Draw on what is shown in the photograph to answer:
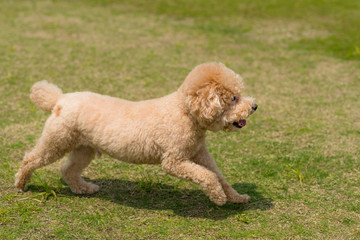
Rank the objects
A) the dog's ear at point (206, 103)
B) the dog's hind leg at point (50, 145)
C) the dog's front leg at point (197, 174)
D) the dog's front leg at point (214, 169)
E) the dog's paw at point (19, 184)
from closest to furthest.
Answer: the dog's ear at point (206, 103), the dog's front leg at point (197, 174), the dog's hind leg at point (50, 145), the dog's front leg at point (214, 169), the dog's paw at point (19, 184)

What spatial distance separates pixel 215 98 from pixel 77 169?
4.58 ft

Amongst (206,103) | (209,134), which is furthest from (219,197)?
(209,134)

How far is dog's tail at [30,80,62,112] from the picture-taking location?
352 centimetres

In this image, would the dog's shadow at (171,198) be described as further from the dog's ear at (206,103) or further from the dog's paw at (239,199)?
the dog's ear at (206,103)

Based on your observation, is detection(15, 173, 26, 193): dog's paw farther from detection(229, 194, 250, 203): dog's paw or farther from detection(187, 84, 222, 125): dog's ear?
detection(229, 194, 250, 203): dog's paw

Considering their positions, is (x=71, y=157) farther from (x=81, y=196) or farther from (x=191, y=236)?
(x=191, y=236)

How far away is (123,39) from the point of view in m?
8.06

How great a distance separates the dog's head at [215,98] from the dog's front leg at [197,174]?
0.31 metres

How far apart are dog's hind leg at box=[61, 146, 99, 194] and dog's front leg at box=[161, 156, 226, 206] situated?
2.53 ft

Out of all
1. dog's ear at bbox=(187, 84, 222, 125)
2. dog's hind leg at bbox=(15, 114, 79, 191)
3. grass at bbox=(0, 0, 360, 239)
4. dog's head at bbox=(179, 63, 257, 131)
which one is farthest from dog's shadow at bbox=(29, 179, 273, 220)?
dog's ear at bbox=(187, 84, 222, 125)

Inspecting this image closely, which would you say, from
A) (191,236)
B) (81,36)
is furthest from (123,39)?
(191,236)

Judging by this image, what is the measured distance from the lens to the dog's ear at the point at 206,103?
3.06 meters

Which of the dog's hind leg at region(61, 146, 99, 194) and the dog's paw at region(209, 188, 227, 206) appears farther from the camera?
the dog's hind leg at region(61, 146, 99, 194)

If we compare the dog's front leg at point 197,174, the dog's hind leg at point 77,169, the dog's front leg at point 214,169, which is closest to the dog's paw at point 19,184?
the dog's hind leg at point 77,169
